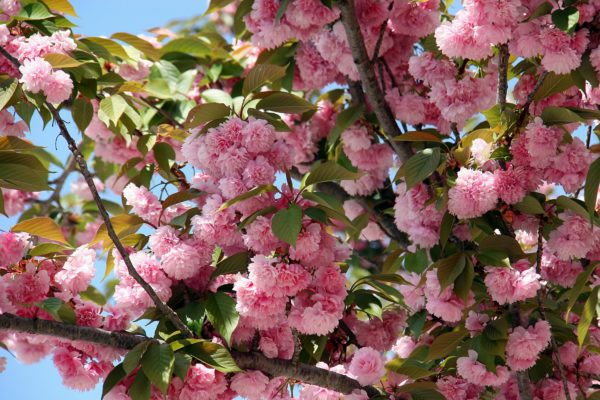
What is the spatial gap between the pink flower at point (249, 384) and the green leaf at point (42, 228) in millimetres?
592

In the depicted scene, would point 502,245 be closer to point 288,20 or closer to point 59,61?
point 288,20

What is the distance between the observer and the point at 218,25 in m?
5.74

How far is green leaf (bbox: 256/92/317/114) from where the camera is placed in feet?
8.01

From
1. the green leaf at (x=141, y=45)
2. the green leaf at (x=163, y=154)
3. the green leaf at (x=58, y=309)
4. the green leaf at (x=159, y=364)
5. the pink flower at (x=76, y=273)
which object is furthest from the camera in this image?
the green leaf at (x=141, y=45)

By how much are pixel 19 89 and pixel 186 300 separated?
2.48 ft

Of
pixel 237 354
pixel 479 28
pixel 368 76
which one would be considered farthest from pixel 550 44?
pixel 237 354

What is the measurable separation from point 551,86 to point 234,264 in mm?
992

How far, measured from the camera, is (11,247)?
2.35 metres

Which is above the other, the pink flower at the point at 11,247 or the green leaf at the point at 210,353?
the pink flower at the point at 11,247

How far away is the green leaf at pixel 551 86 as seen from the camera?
2.48 metres

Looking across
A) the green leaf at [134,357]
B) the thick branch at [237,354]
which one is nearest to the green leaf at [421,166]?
the thick branch at [237,354]

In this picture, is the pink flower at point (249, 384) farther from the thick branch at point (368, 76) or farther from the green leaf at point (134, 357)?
the thick branch at point (368, 76)


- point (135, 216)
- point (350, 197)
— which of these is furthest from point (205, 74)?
point (135, 216)

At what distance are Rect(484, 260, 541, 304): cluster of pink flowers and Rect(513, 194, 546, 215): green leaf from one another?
174mm
